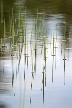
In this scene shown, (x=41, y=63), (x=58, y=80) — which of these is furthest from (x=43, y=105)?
(x=41, y=63)

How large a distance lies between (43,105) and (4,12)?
5.22 ft

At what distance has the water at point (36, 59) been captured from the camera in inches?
58.4

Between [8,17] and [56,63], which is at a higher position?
[8,17]

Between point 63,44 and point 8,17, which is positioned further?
point 8,17

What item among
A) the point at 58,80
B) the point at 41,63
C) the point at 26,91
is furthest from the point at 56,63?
the point at 26,91

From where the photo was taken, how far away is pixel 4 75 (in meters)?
1.72

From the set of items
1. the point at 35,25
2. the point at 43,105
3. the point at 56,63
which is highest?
the point at 35,25

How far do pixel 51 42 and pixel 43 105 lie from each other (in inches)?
30.9

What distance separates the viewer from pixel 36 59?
6.26 ft

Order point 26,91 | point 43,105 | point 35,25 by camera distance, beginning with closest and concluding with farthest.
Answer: point 43,105, point 26,91, point 35,25

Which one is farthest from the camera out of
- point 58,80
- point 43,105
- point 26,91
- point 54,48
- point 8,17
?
point 8,17

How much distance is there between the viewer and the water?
4.87ft

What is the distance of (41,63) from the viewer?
1.86m

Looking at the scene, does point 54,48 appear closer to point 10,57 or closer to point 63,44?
point 63,44
